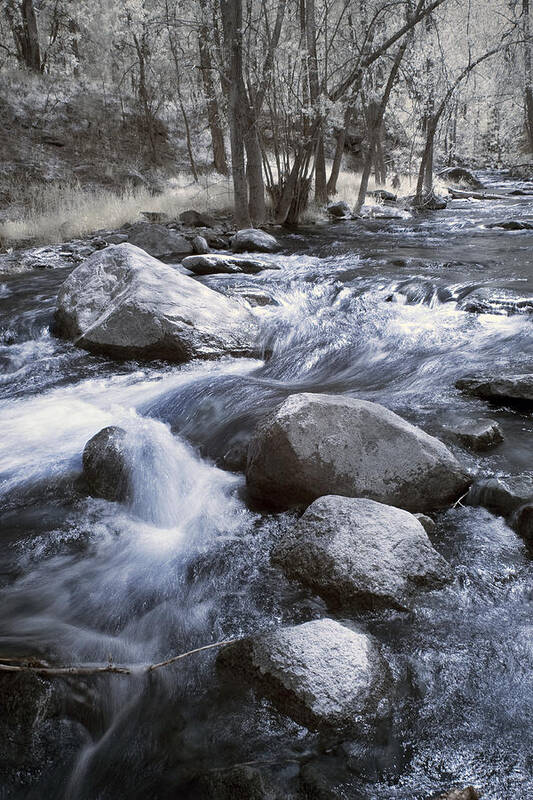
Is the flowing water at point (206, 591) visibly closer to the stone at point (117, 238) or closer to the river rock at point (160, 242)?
the river rock at point (160, 242)

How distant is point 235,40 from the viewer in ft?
33.8

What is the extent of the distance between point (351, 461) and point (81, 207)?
12.5 m

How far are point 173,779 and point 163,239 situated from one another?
998 cm

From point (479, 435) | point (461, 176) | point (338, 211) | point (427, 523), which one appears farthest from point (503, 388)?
point (461, 176)

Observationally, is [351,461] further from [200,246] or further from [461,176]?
[461,176]

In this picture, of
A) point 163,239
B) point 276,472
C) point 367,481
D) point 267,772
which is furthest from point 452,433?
point 163,239

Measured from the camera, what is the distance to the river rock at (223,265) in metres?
8.71

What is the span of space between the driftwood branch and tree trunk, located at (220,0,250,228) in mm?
10501

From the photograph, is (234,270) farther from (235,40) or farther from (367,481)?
(367,481)

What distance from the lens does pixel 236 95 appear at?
429 inches

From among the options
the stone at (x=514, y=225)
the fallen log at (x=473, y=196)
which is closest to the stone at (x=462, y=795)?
the stone at (x=514, y=225)

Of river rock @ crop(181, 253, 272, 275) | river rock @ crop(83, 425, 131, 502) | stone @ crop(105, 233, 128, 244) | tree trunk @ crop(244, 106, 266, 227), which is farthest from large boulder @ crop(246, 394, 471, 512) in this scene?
tree trunk @ crop(244, 106, 266, 227)

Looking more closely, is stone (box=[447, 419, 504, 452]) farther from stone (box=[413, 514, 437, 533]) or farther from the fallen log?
the fallen log

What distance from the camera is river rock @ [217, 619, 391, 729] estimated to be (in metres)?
1.95
